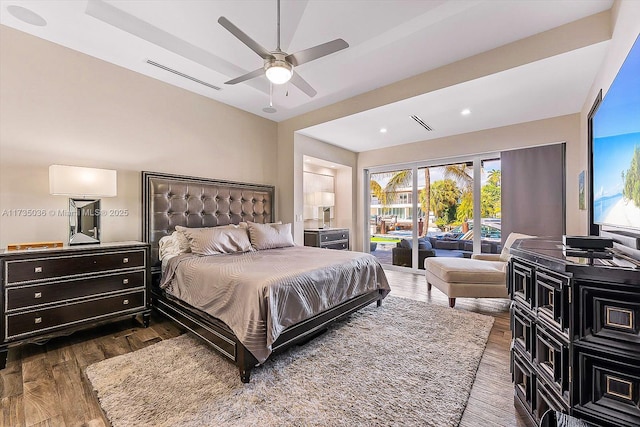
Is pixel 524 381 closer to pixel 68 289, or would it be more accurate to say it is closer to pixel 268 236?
pixel 268 236

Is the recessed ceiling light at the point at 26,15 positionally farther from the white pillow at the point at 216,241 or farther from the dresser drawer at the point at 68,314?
the dresser drawer at the point at 68,314

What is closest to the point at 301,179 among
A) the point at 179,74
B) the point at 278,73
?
the point at 179,74

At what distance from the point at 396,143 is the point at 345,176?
4.42 feet

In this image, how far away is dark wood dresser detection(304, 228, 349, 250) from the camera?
4914mm

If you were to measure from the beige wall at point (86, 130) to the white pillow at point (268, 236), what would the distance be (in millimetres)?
1116

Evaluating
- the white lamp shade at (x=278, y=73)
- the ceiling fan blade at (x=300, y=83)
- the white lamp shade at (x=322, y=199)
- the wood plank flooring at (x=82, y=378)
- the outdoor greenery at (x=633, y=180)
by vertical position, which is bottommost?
the wood plank flooring at (x=82, y=378)

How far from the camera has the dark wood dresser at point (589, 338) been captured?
2.94ft

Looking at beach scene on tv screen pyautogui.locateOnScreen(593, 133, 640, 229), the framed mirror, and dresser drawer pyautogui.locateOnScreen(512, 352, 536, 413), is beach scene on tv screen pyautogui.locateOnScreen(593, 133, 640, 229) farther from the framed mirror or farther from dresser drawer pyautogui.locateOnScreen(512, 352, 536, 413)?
the framed mirror

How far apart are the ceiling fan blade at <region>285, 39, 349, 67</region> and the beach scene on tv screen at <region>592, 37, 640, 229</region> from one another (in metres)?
1.60

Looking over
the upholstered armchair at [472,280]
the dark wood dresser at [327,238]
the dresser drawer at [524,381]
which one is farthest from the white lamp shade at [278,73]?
the dark wood dresser at [327,238]

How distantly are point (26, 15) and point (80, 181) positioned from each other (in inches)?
56.7

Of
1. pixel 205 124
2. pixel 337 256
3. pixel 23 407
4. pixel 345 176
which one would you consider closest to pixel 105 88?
pixel 205 124

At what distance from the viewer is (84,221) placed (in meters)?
2.79

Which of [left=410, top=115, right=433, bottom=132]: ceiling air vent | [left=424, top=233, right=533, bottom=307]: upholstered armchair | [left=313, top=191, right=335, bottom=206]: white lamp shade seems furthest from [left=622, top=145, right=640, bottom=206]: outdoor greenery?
[left=313, top=191, right=335, bottom=206]: white lamp shade
